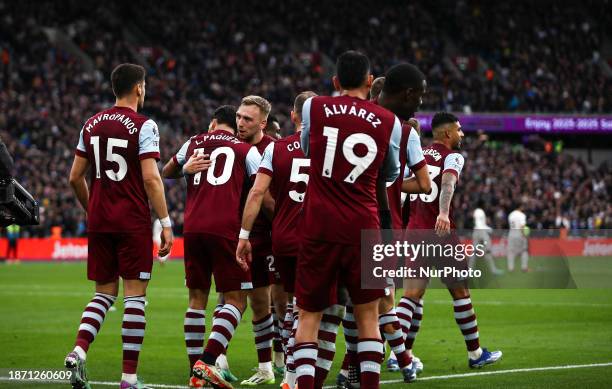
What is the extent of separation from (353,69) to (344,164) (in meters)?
0.71

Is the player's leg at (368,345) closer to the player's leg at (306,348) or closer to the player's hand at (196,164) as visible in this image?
the player's leg at (306,348)

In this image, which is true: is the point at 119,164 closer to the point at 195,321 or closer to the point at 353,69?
the point at 195,321

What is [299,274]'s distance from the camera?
768 centimetres

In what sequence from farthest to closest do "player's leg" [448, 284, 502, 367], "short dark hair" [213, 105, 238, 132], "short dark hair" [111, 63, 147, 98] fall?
"player's leg" [448, 284, 502, 367] → "short dark hair" [213, 105, 238, 132] → "short dark hair" [111, 63, 147, 98]

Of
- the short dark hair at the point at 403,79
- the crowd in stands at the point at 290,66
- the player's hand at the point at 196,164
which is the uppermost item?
the crowd in stands at the point at 290,66

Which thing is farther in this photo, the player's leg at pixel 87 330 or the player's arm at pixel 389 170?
the player's leg at pixel 87 330

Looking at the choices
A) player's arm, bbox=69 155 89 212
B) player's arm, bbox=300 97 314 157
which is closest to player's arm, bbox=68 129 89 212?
player's arm, bbox=69 155 89 212

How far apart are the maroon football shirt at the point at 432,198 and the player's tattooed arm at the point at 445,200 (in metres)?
0.29

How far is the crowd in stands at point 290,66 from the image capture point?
4297 cm

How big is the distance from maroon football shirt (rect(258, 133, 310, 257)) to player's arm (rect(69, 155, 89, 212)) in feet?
5.69

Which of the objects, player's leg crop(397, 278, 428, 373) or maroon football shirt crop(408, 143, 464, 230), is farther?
maroon football shirt crop(408, 143, 464, 230)

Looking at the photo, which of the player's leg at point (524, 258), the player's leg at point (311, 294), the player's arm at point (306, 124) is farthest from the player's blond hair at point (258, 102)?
the player's leg at point (524, 258)

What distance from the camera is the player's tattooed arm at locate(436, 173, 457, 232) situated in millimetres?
10750

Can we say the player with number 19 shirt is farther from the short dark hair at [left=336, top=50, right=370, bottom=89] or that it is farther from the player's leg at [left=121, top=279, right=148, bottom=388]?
the player's leg at [left=121, top=279, right=148, bottom=388]
